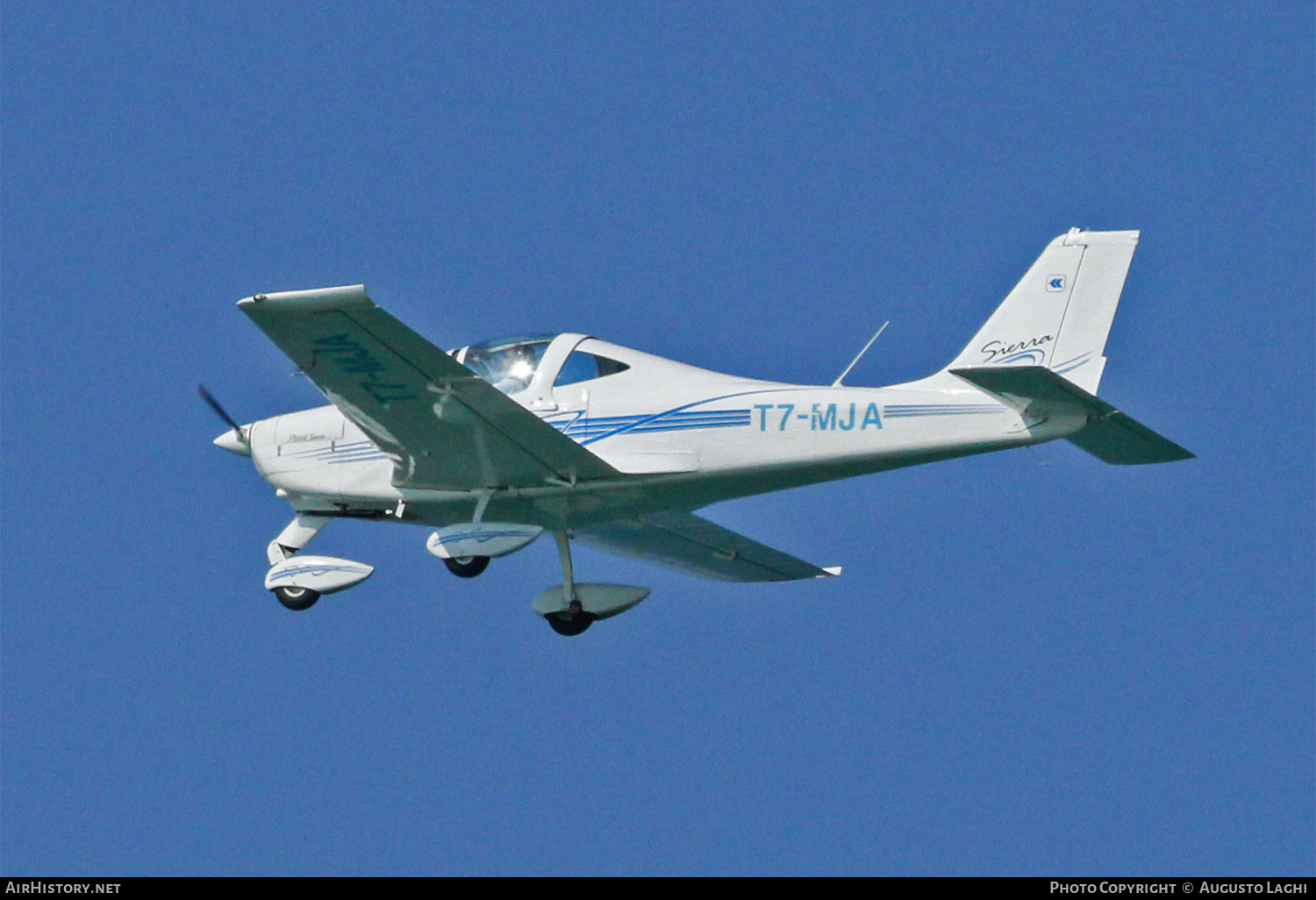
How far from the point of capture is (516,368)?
15.1 m

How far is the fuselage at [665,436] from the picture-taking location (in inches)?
555

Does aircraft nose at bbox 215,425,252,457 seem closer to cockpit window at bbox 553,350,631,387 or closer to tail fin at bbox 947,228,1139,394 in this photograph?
cockpit window at bbox 553,350,631,387

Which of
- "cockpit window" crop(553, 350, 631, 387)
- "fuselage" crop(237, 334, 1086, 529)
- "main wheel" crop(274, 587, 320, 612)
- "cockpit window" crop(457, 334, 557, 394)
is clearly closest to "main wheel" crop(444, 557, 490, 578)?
"fuselage" crop(237, 334, 1086, 529)

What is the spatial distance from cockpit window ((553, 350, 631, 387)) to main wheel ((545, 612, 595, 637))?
212cm

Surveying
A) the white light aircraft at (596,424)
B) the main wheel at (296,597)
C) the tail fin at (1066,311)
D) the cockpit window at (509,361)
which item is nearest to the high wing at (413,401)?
the white light aircraft at (596,424)

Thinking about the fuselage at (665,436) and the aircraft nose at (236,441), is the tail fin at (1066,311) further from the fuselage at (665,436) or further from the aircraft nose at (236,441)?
the aircraft nose at (236,441)

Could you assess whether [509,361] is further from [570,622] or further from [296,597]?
[296,597]

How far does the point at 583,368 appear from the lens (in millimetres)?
15070

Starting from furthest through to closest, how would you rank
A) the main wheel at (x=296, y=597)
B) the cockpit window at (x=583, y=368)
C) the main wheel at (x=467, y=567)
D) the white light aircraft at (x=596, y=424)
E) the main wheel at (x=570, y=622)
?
1. the main wheel at (x=570, y=622)
2. the main wheel at (x=296, y=597)
3. the main wheel at (x=467, y=567)
4. the cockpit window at (x=583, y=368)
5. the white light aircraft at (x=596, y=424)

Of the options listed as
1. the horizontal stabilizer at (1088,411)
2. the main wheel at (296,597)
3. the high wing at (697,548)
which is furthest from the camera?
the high wing at (697,548)

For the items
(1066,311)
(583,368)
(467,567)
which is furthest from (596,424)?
(1066,311)

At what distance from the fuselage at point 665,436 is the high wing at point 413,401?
22 centimetres

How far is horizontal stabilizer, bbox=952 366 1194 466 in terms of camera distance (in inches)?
515
